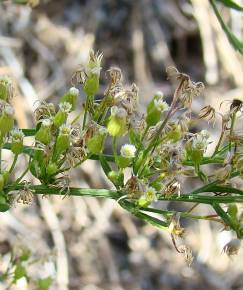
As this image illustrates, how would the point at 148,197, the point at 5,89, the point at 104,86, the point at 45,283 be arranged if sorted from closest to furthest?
the point at 148,197, the point at 5,89, the point at 45,283, the point at 104,86

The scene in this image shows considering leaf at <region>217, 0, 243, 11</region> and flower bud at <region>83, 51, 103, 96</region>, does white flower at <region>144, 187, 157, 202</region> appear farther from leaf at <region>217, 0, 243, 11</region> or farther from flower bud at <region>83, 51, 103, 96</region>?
leaf at <region>217, 0, 243, 11</region>

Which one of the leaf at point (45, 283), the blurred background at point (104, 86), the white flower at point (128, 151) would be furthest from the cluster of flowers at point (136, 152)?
the blurred background at point (104, 86)

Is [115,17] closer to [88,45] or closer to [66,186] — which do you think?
[88,45]

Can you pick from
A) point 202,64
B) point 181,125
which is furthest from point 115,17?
point 181,125

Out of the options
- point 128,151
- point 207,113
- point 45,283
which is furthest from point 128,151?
point 45,283

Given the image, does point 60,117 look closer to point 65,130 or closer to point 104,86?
Answer: point 65,130

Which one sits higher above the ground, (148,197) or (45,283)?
(148,197)

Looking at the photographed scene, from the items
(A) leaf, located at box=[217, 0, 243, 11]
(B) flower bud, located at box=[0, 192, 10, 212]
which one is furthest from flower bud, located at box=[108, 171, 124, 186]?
(A) leaf, located at box=[217, 0, 243, 11]
